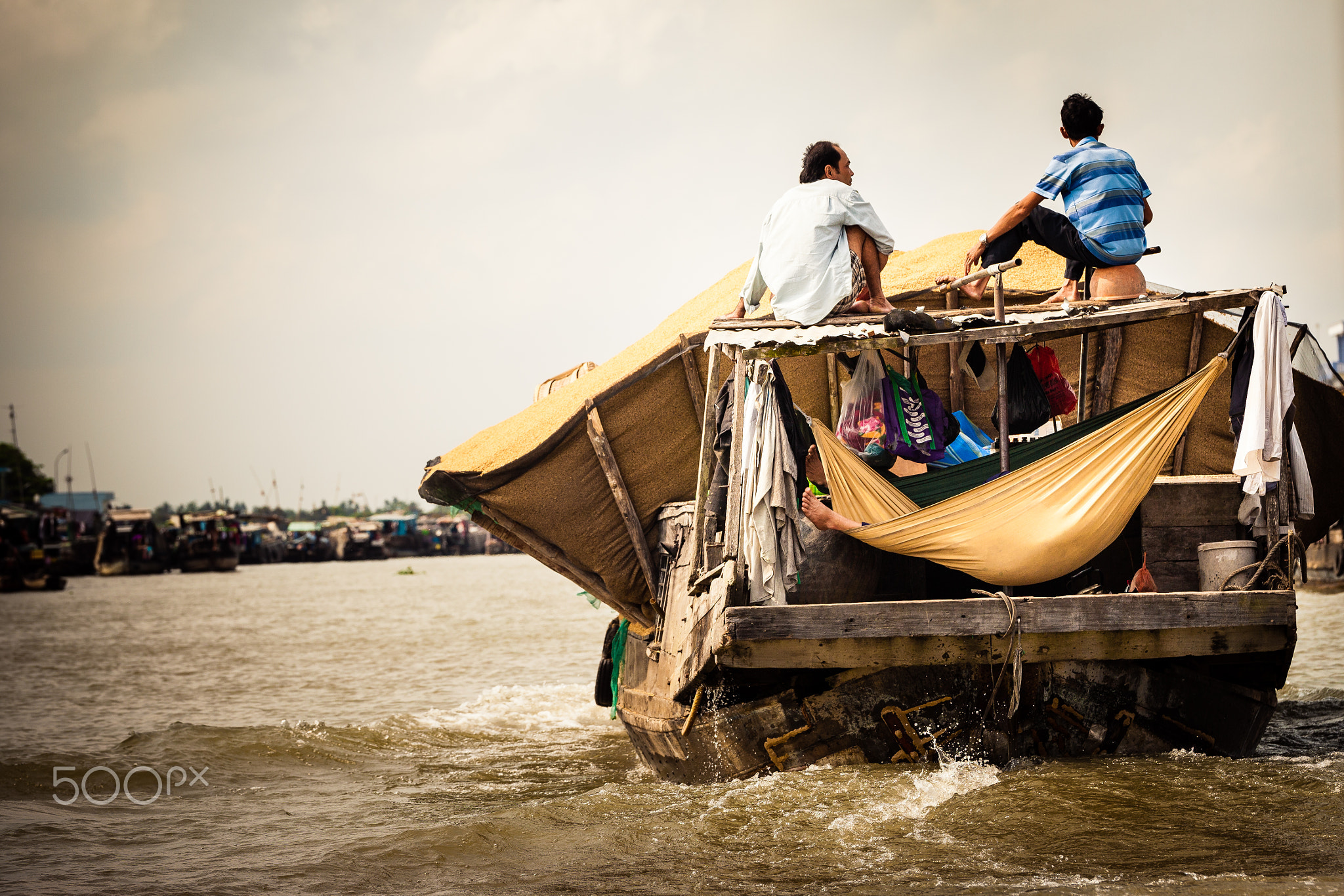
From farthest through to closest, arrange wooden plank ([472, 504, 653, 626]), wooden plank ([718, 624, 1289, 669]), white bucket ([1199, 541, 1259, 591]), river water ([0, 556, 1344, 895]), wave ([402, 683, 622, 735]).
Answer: wave ([402, 683, 622, 735]) → wooden plank ([472, 504, 653, 626]) → white bucket ([1199, 541, 1259, 591]) → wooden plank ([718, 624, 1289, 669]) → river water ([0, 556, 1344, 895])

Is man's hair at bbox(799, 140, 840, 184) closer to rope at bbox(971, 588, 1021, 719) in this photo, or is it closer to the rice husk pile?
the rice husk pile

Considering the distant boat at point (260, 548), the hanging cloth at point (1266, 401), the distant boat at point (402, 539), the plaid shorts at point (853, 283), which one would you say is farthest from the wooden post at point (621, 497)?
the distant boat at point (402, 539)

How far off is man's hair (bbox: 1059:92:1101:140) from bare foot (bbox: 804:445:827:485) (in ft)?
7.33

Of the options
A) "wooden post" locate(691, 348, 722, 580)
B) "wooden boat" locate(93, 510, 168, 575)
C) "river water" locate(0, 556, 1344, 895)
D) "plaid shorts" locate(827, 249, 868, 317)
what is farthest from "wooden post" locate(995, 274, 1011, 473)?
"wooden boat" locate(93, 510, 168, 575)

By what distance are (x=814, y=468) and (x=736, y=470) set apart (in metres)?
0.48

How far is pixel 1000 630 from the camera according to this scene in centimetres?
435

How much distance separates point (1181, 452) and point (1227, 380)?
2.13 feet

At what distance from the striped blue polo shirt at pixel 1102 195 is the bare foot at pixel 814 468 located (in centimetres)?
177

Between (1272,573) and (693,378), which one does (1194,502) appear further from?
(693,378)

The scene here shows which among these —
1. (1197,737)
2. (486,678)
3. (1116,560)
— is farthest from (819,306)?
(486,678)

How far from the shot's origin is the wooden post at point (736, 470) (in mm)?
4676

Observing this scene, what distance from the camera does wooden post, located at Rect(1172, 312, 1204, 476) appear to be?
7359 mm

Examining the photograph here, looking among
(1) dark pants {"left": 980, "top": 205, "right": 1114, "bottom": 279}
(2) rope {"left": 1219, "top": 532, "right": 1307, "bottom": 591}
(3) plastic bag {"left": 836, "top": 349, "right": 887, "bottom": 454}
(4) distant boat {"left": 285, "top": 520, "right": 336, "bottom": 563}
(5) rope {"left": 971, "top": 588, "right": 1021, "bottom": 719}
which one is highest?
(1) dark pants {"left": 980, "top": 205, "right": 1114, "bottom": 279}

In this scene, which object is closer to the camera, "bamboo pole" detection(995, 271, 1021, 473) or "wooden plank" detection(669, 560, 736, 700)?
"wooden plank" detection(669, 560, 736, 700)
